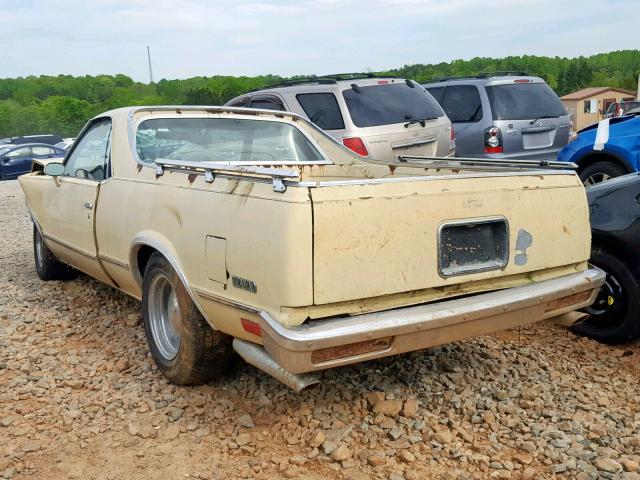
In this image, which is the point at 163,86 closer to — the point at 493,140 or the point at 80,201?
the point at 493,140

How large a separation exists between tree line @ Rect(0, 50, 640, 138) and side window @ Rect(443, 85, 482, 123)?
4572cm

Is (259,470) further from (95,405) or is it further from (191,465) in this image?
(95,405)

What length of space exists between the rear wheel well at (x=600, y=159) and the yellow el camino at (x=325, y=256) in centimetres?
394

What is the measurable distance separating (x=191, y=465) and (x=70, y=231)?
8.61ft

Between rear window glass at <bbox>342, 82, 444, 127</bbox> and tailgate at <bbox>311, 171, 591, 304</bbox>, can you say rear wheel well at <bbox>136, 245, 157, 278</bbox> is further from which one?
rear window glass at <bbox>342, 82, 444, 127</bbox>

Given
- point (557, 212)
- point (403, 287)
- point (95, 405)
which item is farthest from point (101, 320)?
point (557, 212)

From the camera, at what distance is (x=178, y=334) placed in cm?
374

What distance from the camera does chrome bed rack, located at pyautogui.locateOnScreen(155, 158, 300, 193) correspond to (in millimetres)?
2797

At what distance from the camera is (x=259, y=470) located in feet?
9.73

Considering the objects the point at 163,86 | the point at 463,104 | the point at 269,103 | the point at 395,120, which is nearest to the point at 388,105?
the point at 395,120

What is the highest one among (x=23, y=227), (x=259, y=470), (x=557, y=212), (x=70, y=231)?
(x=557, y=212)

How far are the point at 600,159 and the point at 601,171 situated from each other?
17 centimetres

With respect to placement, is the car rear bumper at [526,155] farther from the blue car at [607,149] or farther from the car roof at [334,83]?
the car roof at [334,83]

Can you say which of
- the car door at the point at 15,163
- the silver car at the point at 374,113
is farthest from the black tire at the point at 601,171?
the car door at the point at 15,163
